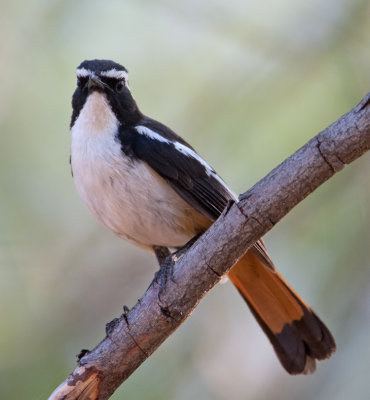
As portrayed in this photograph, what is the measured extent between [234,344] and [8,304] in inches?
72.4

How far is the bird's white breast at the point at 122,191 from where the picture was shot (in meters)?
4.29

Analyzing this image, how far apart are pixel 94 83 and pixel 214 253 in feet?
5.82

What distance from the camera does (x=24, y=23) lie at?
20.8 ft

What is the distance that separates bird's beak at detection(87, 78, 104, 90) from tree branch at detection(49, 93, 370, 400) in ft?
5.17

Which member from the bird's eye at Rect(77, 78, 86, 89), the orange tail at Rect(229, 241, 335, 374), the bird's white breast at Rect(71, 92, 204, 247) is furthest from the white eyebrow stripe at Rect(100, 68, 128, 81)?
the orange tail at Rect(229, 241, 335, 374)

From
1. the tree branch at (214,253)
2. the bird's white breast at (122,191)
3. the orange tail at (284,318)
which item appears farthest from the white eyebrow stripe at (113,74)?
the tree branch at (214,253)

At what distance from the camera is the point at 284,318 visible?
462 cm

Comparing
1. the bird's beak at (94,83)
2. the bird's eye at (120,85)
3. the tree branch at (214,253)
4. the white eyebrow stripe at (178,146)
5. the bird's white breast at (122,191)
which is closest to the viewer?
the tree branch at (214,253)

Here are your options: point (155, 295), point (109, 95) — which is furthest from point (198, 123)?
point (155, 295)

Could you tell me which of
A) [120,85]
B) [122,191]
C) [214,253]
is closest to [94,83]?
[120,85]

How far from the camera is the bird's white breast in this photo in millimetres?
4285

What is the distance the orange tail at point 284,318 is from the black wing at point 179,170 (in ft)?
1.41

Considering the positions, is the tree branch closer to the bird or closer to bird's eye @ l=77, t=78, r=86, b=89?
the bird

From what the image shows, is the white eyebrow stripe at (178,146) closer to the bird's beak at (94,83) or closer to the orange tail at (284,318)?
the bird's beak at (94,83)
